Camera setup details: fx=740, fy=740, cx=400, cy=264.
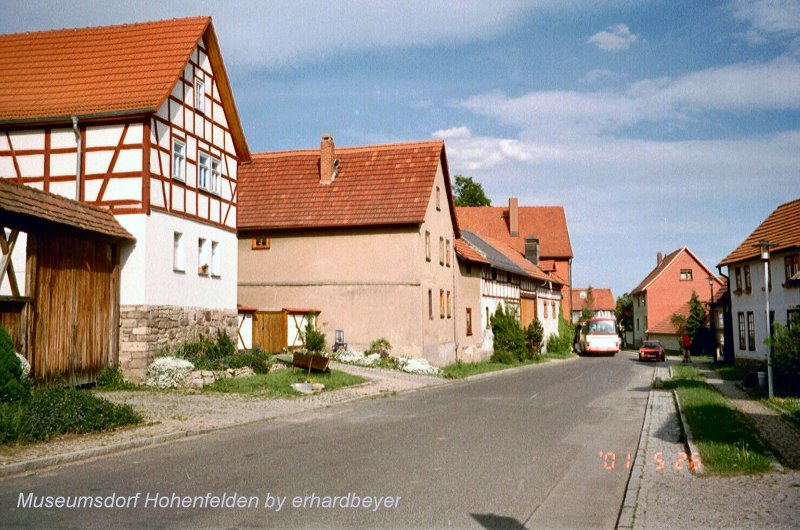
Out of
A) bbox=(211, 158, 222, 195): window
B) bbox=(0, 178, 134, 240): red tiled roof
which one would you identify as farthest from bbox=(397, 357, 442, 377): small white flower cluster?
bbox=(0, 178, 134, 240): red tiled roof

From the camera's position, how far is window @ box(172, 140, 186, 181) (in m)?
21.0

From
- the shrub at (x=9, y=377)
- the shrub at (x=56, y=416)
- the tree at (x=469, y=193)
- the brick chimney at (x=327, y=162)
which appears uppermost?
the tree at (x=469, y=193)

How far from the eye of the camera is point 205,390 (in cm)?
1802

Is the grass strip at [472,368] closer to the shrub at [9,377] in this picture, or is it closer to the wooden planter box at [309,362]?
the wooden planter box at [309,362]

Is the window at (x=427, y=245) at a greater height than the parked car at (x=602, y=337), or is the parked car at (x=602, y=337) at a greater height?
the window at (x=427, y=245)

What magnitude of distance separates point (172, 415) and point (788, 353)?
14.2m

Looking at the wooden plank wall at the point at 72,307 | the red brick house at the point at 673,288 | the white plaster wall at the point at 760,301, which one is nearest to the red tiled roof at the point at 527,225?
the red brick house at the point at 673,288

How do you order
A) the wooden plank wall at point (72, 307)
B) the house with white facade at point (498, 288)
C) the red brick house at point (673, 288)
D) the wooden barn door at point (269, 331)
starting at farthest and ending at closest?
the red brick house at point (673, 288) → the house with white facade at point (498, 288) → the wooden barn door at point (269, 331) → the wooden plank wall at point (72, 307)

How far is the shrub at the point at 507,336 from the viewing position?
3922cm

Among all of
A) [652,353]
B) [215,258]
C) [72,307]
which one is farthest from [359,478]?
[652,353]

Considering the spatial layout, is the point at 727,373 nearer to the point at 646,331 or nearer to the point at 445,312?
the point at 445,312

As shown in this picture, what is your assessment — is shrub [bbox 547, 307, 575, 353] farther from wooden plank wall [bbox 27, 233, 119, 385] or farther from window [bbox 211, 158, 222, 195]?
wooden plank wall [bbox 27, 233, 119, 385]

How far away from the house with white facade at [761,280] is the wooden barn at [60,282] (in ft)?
78.8

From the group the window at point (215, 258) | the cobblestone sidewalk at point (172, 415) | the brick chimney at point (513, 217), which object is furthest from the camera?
the brick chimney at point (513, 217)
